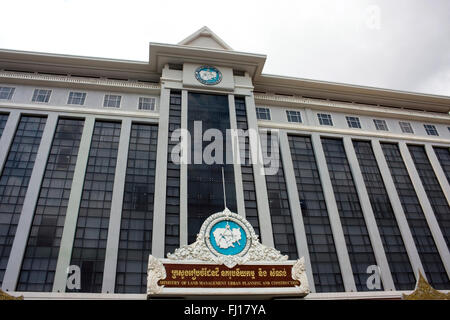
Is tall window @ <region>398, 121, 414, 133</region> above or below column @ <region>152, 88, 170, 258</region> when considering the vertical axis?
above

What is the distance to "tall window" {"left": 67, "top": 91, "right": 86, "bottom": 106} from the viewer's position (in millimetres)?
34875

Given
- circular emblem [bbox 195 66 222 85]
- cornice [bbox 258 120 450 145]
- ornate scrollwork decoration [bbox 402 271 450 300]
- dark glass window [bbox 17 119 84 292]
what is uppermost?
circular emblem [bbox 195 66 222 85]

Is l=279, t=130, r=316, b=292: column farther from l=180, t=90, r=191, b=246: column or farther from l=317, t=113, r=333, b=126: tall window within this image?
l=180, t=90, r=191, b=246: column

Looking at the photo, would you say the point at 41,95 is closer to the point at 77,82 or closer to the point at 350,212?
the point at 77,82

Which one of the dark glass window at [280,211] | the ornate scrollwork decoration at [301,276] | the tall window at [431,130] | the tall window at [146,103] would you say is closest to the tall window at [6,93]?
the tall window at [146,103]

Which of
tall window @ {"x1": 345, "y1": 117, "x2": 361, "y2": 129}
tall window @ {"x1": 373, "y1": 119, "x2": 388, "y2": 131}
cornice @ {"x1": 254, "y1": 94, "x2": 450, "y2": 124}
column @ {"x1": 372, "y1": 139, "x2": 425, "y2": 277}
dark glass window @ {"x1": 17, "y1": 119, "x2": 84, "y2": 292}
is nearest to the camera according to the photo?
dark glass window @ {"x1": 17, "y1": 119, "x2": 84, "y2": 292}

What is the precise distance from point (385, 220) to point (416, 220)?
4.07 metres

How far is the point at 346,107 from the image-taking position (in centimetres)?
4016

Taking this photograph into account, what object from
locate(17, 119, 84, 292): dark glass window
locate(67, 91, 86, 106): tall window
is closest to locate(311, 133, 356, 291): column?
locate(17, 119, 84, 292): dark glass window

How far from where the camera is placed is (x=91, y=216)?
28.1 metres

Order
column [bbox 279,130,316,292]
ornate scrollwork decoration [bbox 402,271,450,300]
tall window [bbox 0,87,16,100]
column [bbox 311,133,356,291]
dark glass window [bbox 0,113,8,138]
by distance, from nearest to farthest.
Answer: ornate scrollwork decoration [bbox 402,271,450,300] → column [bbox 311,133,356,291] → column [bbox 279,130,316,292] → dark glass window [bbox 0,113,8,138] → tall window [bbox 0,87,16,100]

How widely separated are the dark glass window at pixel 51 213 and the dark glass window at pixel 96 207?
5.08 feet

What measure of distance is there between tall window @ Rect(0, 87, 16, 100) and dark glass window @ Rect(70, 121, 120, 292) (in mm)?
9984
